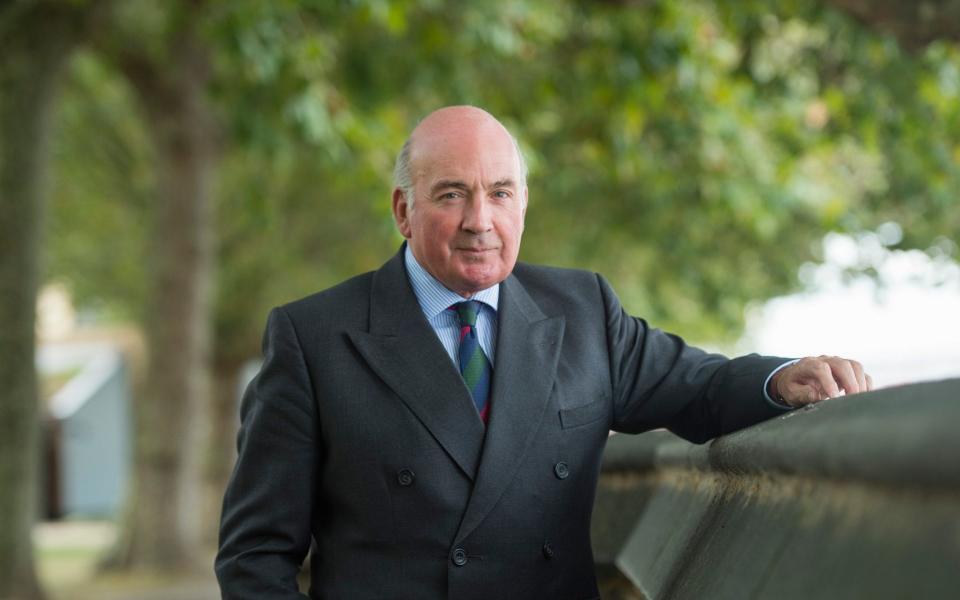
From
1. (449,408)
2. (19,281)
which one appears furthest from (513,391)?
(19,281)

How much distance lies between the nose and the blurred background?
4.58 meters

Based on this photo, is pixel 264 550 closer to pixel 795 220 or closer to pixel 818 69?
pixel 818 69

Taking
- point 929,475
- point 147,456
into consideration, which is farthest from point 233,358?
point 929,475

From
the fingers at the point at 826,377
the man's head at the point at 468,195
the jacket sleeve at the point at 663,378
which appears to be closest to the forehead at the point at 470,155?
the man's head at the point at 468,195

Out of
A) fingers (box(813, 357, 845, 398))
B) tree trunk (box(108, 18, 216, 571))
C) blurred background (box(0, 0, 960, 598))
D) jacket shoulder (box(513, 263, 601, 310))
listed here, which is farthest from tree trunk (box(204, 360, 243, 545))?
fingers (box(813, 357, 845, 398))

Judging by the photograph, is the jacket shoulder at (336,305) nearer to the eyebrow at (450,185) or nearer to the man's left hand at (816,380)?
the eyebrow at (450,185)

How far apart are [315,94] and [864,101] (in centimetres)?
431

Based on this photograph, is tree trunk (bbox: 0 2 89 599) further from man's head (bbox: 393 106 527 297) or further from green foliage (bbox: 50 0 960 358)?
man's head (bbox: 393 106 527 297)

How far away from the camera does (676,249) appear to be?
16359 millimetres

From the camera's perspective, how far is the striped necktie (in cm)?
302

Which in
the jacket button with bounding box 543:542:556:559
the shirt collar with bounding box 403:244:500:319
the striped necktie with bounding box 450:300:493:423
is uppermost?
the shirt collar with bounding box 403:244:500:319

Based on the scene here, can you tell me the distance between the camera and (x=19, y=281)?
12.1 metres

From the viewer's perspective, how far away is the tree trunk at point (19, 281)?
476 inches

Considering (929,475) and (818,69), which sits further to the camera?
(818,69)
